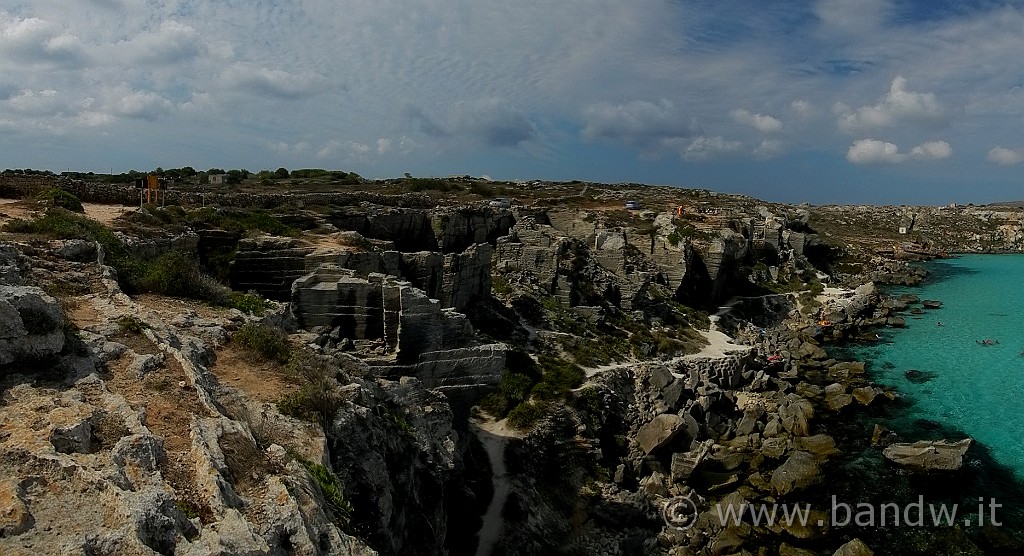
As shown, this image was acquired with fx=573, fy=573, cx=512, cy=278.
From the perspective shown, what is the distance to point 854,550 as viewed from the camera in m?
14.9

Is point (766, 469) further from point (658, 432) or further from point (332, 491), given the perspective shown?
point (332, 491)

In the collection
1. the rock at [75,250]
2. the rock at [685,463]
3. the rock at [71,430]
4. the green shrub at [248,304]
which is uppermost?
the rock at [75,250]

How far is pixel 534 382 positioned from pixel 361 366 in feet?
38.0

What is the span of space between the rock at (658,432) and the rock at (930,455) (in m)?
7.72

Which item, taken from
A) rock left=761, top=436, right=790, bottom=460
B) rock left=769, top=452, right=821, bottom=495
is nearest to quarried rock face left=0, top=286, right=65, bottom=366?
rock left=769, top=452, right=821, bottom=495

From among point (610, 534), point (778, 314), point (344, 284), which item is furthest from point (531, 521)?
point (778, 314)

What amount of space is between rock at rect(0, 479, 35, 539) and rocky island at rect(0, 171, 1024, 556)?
23 millimetres

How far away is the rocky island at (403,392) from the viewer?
584 cm

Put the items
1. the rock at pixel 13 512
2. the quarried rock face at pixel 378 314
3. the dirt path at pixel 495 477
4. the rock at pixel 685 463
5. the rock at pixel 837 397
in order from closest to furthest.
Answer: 1. the rock at pixel 13 512
2. the dirt path at pixel 495 477
3. the quarried rock face at pixel 378 314
4. the rock at pixel 685 463
5. the rock at pixel 837 397

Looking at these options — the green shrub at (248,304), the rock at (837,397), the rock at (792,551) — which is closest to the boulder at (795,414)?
the rock at (837,397)

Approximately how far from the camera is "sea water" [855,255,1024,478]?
24.4 meters

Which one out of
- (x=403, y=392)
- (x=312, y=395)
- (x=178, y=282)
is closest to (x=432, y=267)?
(x=403, y=392)

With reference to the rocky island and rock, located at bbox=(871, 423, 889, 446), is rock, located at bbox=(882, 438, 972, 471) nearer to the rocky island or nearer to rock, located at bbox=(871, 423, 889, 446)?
the rocky island

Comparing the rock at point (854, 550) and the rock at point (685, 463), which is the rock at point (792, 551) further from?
the rock at point (685, 463)
